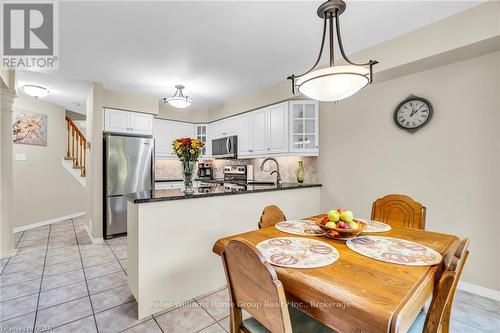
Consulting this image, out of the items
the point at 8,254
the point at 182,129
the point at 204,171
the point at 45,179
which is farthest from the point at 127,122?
the point at 8,254

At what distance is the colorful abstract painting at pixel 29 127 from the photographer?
418 centimetres

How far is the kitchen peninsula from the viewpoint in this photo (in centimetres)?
182

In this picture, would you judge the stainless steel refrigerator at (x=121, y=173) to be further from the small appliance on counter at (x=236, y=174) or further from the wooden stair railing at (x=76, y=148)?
the wooden stair railing at (x=76, y=148)

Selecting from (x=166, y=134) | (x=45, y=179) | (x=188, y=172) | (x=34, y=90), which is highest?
(x=34, y=90)

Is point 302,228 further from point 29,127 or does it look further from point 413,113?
point 29,127

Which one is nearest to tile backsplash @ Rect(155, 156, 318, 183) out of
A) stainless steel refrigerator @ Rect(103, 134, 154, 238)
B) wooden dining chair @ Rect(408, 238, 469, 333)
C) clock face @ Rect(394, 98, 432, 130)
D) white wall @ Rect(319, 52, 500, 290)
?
white wall @ Rect(319, 52, 500, 290)

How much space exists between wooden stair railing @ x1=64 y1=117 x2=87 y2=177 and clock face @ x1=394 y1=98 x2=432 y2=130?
6372 mm

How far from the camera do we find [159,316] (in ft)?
6.07

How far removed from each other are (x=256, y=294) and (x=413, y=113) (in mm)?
2659

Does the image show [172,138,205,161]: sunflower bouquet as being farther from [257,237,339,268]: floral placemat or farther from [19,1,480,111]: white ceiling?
[257,237,339,268]: floral placemat

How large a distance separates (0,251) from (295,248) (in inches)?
158

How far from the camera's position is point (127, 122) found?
4.05 metres

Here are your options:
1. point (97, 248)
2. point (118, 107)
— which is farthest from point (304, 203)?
point (118, 107)

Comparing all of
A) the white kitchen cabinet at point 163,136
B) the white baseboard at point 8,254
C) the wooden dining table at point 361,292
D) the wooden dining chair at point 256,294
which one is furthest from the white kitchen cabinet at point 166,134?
the wooden dining table at point 361,292
